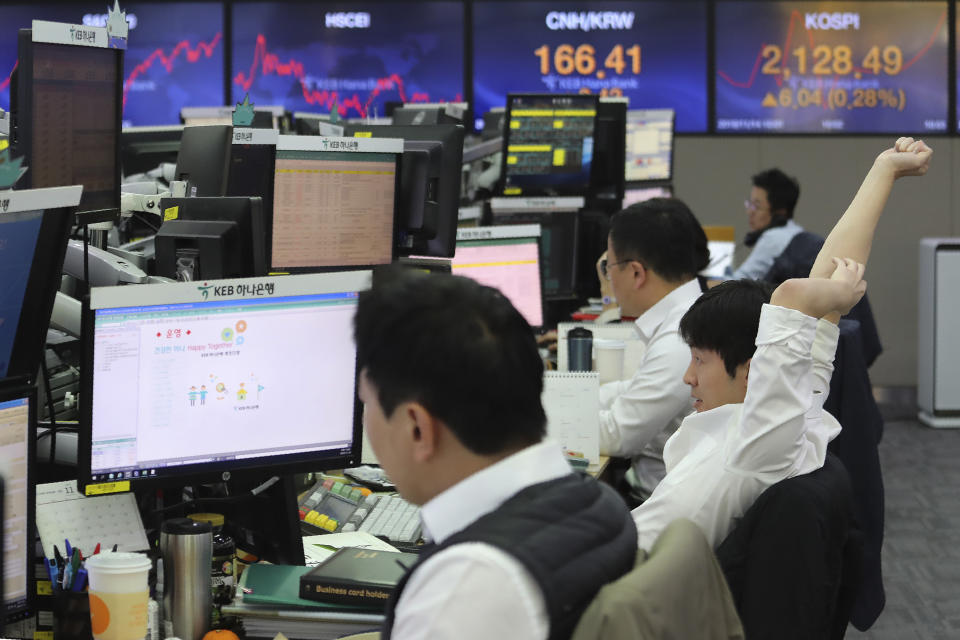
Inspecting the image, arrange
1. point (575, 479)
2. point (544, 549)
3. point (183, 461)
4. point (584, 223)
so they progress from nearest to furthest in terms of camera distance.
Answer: point (544, 549) < point (575, 479) < point (183, 461) < point (584, 223)

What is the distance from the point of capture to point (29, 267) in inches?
65.9

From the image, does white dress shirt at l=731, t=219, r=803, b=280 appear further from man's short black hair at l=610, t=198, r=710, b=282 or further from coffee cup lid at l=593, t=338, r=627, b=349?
man's short black hair at l=610, t=198, r=710, b=282

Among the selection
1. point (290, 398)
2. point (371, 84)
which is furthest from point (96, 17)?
point (290, 398)

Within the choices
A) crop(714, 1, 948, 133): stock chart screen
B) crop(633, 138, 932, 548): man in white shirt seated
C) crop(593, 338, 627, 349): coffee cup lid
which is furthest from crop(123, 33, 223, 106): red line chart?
crop(633, 138, 932, 548): man in white shirt seated

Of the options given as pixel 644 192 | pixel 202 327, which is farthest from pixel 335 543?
pixel 644 192

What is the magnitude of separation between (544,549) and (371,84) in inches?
272

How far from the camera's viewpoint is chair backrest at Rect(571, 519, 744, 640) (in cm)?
106

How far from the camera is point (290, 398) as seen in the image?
6.28 ft

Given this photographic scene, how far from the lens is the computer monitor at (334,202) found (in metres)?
2.55

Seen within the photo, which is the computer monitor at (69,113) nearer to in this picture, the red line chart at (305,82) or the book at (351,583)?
the book at (351,583)

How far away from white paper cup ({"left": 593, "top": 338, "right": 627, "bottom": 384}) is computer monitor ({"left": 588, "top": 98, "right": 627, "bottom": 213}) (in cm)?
191

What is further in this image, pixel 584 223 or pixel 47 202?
pixel 584 223

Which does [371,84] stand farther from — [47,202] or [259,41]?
[47,202]

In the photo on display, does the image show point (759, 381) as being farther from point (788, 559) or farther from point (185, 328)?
point (185, 328)
